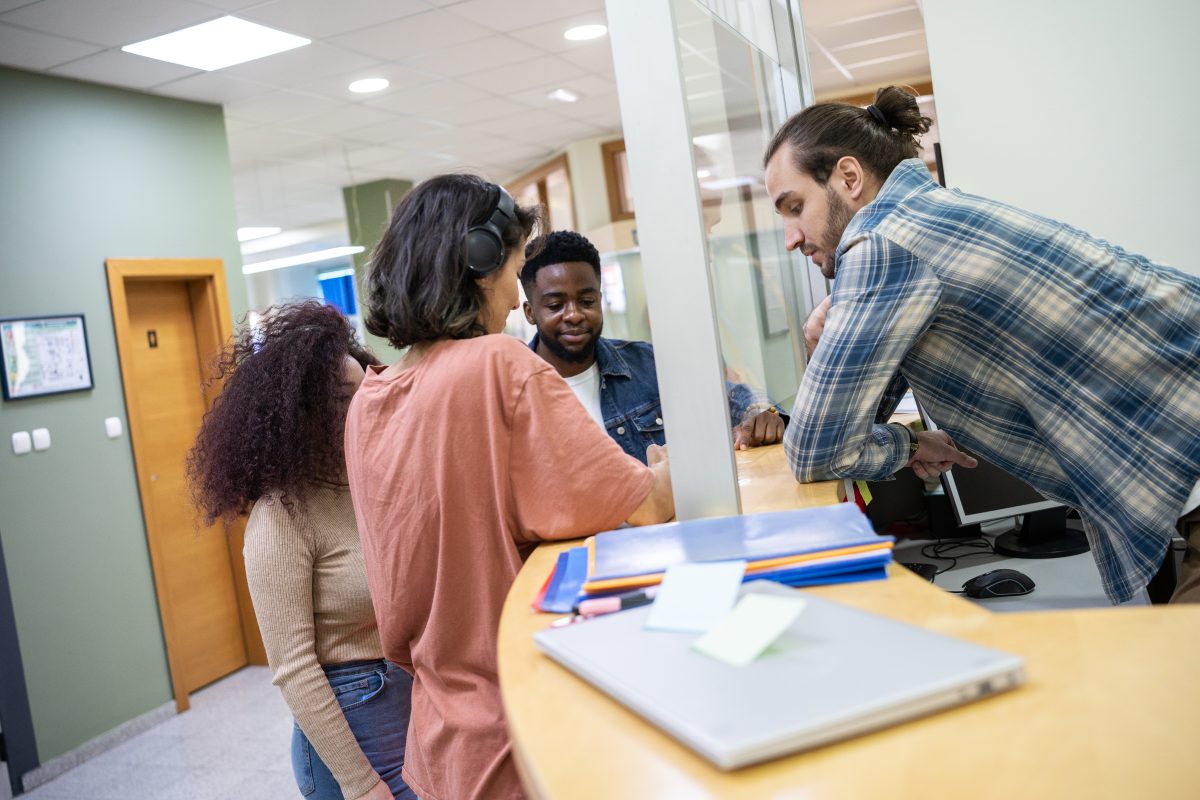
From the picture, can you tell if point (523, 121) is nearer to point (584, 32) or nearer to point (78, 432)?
point (584, 32)

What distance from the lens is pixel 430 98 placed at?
5.85 m

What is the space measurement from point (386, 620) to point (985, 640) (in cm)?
81

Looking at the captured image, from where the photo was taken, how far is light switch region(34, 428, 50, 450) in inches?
153

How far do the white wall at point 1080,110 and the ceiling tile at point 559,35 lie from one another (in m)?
2.39

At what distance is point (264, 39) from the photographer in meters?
4.27

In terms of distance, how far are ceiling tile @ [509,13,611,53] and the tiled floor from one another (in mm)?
3571

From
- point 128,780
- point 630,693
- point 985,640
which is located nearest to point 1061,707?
point 985,640

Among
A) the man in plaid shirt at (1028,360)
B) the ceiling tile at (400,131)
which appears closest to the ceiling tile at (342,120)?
the ceiling tile at (400,131)

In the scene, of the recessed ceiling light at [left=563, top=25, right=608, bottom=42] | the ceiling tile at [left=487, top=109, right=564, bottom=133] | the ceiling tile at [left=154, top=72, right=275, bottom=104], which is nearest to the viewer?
the ceiling tile at [left=154, top=72, right=275, bottom=104]

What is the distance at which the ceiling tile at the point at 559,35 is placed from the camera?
4.74 metres

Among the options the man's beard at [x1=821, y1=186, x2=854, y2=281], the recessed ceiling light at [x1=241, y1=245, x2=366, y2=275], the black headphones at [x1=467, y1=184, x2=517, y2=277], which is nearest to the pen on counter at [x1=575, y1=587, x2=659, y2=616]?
the black headphones at [x1=467, y1=184, x2=517, y2=277]

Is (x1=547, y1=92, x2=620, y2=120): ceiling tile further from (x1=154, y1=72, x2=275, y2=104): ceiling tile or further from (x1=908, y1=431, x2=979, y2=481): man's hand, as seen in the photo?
(x1=908, y1=431, x2=979, y2=481): man's hand

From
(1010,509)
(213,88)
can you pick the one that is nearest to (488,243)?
(1010,509)

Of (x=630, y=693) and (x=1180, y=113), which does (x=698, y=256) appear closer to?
(x=630, y=693)
